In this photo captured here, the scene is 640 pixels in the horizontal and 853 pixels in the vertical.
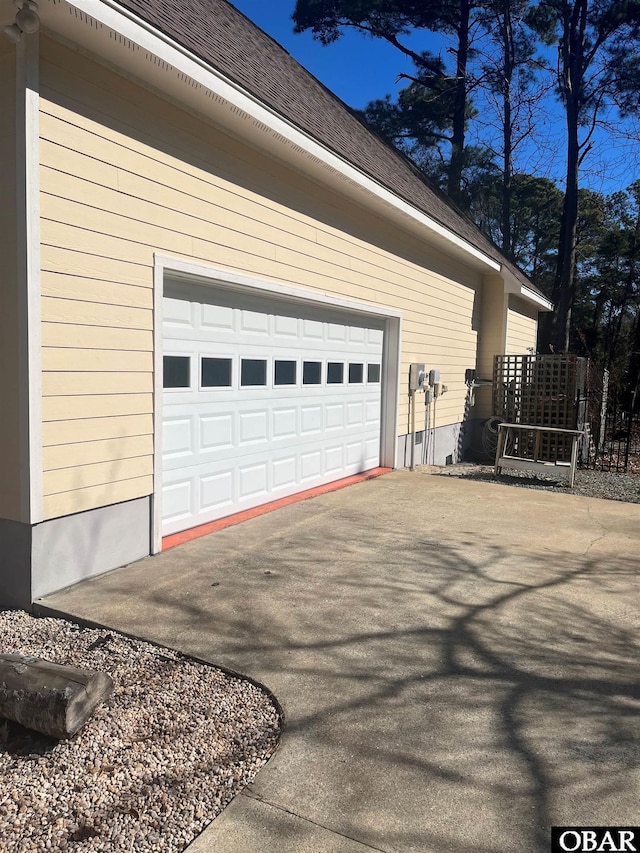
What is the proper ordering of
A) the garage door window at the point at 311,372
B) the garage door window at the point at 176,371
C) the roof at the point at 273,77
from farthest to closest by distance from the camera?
the garage door window at the point at 311,372 < the garage door window at the point at 176,371 < the roof at the point at 273,77

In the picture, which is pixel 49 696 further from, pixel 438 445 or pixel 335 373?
pixel 438 445

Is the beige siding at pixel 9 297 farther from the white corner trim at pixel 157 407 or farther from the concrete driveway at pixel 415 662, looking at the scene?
the white corner trim at pixel 157 407

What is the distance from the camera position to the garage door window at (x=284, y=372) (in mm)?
6543

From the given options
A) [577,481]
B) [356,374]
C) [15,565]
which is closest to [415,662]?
[15,565]

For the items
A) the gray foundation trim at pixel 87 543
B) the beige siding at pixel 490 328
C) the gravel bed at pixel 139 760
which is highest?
the beige siding at pixel 490 328

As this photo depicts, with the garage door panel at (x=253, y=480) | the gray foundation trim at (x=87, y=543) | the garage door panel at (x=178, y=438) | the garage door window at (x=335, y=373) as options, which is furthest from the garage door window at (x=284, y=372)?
the gray foundation trim at (x=87, y=543)

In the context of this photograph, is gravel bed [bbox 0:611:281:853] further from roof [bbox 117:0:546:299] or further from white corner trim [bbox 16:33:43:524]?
roof [bbox 117:0:546:299]

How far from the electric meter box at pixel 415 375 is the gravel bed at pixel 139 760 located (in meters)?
6.64

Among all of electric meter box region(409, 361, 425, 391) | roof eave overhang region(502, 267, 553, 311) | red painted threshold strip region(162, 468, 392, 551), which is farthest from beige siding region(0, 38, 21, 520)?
roof eave overhang region(502, 267, 553, 311)

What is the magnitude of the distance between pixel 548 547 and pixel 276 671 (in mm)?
3259

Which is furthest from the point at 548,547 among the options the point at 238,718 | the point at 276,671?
the point at 238,718

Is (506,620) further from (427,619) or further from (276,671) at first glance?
(276,671)

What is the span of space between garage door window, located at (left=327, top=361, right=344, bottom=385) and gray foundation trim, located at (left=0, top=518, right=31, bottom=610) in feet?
14.1

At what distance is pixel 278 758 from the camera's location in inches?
98.3
